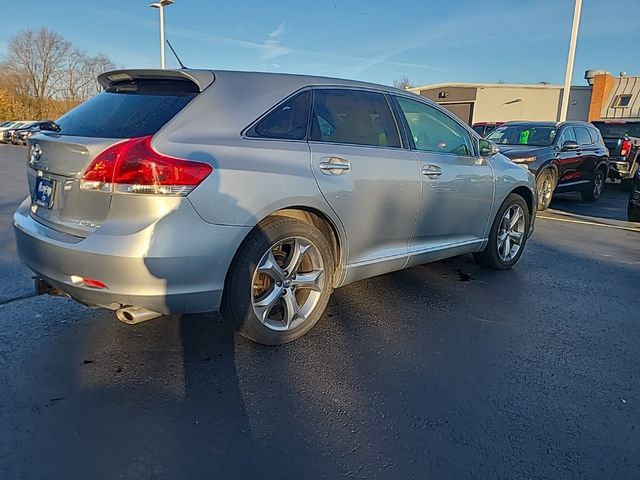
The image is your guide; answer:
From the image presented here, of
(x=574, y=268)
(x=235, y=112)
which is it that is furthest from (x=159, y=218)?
(x=574, y=268)

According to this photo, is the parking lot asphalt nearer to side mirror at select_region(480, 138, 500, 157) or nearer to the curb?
side mirror at select_region(480, 138, 500, 157)

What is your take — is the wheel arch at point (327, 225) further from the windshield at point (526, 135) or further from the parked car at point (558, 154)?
the windshield at point (526, 135)

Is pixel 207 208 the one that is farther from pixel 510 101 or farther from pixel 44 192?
pixel 510 101

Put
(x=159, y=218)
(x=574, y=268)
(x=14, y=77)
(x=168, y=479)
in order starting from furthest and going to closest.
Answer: (x=14, y=77), (x=574, y=268), (x=159, y=218), (x=168, y=479)

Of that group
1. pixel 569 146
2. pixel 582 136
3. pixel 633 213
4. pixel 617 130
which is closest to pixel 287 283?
pixel 633 213

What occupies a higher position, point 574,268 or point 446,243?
point 446,243

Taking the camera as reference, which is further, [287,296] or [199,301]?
[287,296]

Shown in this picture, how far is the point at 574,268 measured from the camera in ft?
17.5

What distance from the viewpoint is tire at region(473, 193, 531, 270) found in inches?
193

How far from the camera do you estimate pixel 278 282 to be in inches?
124

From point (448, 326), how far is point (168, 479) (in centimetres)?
228

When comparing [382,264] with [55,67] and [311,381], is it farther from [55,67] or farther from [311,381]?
[55,67]

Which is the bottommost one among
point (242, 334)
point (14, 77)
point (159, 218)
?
point (242, 334)

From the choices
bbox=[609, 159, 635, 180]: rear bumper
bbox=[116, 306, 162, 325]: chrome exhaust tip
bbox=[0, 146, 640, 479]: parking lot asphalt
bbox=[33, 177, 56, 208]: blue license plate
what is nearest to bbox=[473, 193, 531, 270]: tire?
bbox=[0, 146, 640, 479]: parking lot asphalt
